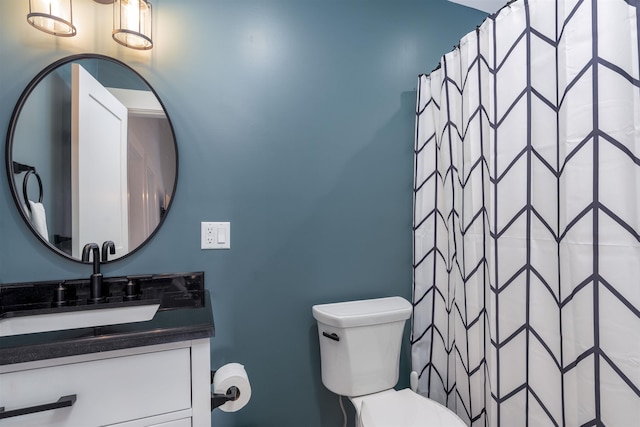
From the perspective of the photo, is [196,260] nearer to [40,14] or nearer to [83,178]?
[83,178]

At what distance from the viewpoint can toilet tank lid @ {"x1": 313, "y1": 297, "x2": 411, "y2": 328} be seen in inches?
53.9

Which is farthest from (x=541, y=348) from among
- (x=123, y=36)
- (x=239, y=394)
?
(x=123, y=36)

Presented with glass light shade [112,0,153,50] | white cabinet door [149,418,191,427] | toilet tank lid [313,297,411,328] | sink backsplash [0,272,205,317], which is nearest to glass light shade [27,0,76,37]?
glass light shade [112,0,153,50]

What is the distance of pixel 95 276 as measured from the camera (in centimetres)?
116

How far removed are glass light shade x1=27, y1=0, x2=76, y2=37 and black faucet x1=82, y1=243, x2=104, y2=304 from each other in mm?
Answer: 820

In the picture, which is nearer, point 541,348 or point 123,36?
point 541,348

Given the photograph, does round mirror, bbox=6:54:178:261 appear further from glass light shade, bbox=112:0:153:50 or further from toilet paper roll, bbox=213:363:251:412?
toilet paper roll, bbox=213:363:251:412

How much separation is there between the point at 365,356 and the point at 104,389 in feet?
3.23

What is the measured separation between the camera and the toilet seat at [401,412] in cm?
120

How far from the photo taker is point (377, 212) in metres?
1.68

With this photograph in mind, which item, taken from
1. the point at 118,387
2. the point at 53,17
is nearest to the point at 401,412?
the point at 118,387

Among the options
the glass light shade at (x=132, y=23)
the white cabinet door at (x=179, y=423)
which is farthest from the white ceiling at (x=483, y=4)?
the white cabinet door at (x=179, y=423)

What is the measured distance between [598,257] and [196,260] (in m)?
1.42

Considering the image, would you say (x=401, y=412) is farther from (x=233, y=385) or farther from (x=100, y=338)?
(x=100, y=338)
